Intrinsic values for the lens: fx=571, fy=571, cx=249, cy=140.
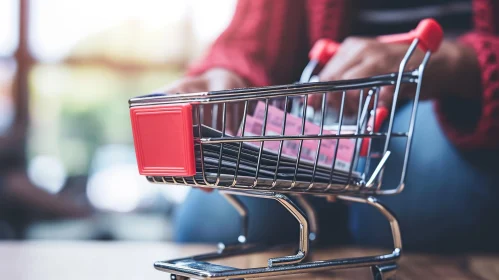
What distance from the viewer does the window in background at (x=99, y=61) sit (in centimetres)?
484

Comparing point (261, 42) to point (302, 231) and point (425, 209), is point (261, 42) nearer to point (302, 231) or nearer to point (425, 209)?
point (425, 209)

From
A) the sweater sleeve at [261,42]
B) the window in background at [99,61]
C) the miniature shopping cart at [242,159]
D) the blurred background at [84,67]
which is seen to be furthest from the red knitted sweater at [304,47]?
the window in background at [99,61]

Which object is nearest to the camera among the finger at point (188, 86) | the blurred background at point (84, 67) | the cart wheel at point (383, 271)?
the cart wheel at point (383, 271)

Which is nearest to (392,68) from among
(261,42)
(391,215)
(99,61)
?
(391,215)

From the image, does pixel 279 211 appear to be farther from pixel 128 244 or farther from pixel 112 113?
pixel 112 113

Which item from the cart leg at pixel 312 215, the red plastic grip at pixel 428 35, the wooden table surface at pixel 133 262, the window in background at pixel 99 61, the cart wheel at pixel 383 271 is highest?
the window in background at pixel 99 61

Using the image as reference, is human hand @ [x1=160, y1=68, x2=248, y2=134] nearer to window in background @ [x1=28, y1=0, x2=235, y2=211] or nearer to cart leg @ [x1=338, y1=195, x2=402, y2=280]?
cart leg @ [x1=338, y1=195, x2=402, y2=280]

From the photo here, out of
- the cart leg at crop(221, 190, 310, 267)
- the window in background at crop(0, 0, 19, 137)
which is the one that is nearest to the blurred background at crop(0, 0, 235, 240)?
the window in background at crop(0, 0, 19, 137)

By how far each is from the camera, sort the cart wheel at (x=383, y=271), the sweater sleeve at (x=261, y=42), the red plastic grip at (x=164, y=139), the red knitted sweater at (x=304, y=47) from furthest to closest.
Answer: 1. the sweater sleeve at (x=261, y=42)
2. the red knitted sweater at (x=304, y=47)
3. the cart wheel at (x=383, y=271)
4. the red plastic grip at (x=164, y=139)

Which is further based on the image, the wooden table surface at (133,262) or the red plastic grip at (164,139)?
the wooden table surface at (133,262)

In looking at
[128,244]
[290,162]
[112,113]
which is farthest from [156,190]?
[290,162]

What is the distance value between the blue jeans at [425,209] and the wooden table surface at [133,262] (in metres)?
0.04

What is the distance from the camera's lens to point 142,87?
4.91 m

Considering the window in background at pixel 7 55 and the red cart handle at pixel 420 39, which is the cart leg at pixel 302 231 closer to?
the red cart handle at pixel 420 39
